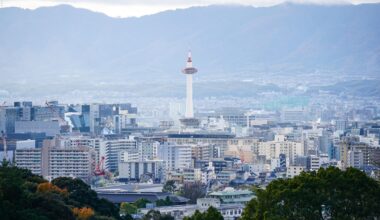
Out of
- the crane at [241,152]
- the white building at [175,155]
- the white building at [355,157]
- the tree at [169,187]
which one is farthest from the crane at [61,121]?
the tree at [169,187]

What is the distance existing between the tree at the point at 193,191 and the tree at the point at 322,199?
72.9ft

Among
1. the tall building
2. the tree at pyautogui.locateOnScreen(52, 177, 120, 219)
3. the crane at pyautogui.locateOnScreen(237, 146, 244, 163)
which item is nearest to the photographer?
the tree at pyautogui.locateOnScreen(52, 177, 120, 219)

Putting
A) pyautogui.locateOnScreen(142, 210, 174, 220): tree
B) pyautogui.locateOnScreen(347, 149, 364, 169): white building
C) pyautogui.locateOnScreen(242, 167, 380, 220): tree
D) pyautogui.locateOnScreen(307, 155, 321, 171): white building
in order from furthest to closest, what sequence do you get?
pyautogui.locateOnScreen(307, 155, 321, 171): white building
pyautogui.locateOnScreen(347, 149, 364, 169): white building
pyautogui.locateOnScreen(142, 210, 174, 220): tree
pyautogui.locateOnScreen(242, 167, 380, 220): tree

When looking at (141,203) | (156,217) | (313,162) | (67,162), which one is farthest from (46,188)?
(313,162)

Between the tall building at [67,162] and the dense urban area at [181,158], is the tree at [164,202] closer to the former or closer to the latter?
the dense urban area at [181,158]

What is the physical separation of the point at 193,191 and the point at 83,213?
907 inches

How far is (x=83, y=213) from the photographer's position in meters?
25.6

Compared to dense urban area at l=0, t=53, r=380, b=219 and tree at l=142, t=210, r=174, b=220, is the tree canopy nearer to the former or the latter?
dense urban area at l=0, t=53, r=380, b=219

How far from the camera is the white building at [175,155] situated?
6532 cm

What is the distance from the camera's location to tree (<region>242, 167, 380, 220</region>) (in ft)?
Result: 72.3

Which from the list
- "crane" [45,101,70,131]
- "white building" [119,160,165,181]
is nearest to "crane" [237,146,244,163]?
"white building" [119,160,165,181]

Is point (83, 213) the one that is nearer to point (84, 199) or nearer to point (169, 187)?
point (84, 199)

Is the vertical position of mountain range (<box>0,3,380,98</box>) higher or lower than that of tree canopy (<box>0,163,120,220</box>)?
higher

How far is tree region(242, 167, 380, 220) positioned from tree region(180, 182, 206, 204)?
2223 centimetres
